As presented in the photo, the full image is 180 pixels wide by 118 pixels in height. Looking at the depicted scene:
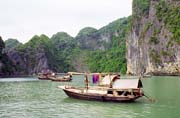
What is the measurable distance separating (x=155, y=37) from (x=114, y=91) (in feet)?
214

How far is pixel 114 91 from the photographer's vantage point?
28.0 meters

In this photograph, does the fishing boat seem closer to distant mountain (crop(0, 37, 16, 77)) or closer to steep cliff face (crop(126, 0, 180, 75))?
steep cliff face (crop(126, 0, 180, 75))

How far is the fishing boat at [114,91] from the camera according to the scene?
27625mm

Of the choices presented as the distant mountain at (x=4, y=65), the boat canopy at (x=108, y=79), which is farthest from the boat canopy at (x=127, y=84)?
the distant mountain at (x=4, y=65)

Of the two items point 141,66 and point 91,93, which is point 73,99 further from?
point 141,66

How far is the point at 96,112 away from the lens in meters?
23.4

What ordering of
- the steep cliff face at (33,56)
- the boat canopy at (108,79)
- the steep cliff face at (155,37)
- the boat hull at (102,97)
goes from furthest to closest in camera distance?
1. the steep cliff face at (33,56)
2. the steep cliff face at (155,37)
3. the boat canopy at (108,79)
4. the boat hull at (102,97)

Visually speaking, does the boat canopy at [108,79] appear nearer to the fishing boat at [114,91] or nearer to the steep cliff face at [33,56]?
the fishing boat at [114,91]

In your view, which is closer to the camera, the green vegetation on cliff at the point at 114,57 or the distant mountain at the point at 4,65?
the distant mountain at the point at 4,65

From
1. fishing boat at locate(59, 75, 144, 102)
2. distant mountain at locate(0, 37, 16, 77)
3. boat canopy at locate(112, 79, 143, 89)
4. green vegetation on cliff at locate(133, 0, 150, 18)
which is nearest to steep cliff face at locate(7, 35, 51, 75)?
distant mountain at locate(0, 37, 16, 77)

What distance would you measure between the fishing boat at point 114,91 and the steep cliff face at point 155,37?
52.7m

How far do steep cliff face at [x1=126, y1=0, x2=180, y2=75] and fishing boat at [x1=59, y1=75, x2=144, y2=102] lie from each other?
173 feet

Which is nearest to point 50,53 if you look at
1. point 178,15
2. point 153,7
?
point 153,7

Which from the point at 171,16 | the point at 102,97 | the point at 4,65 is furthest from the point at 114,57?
the point at 102,97
